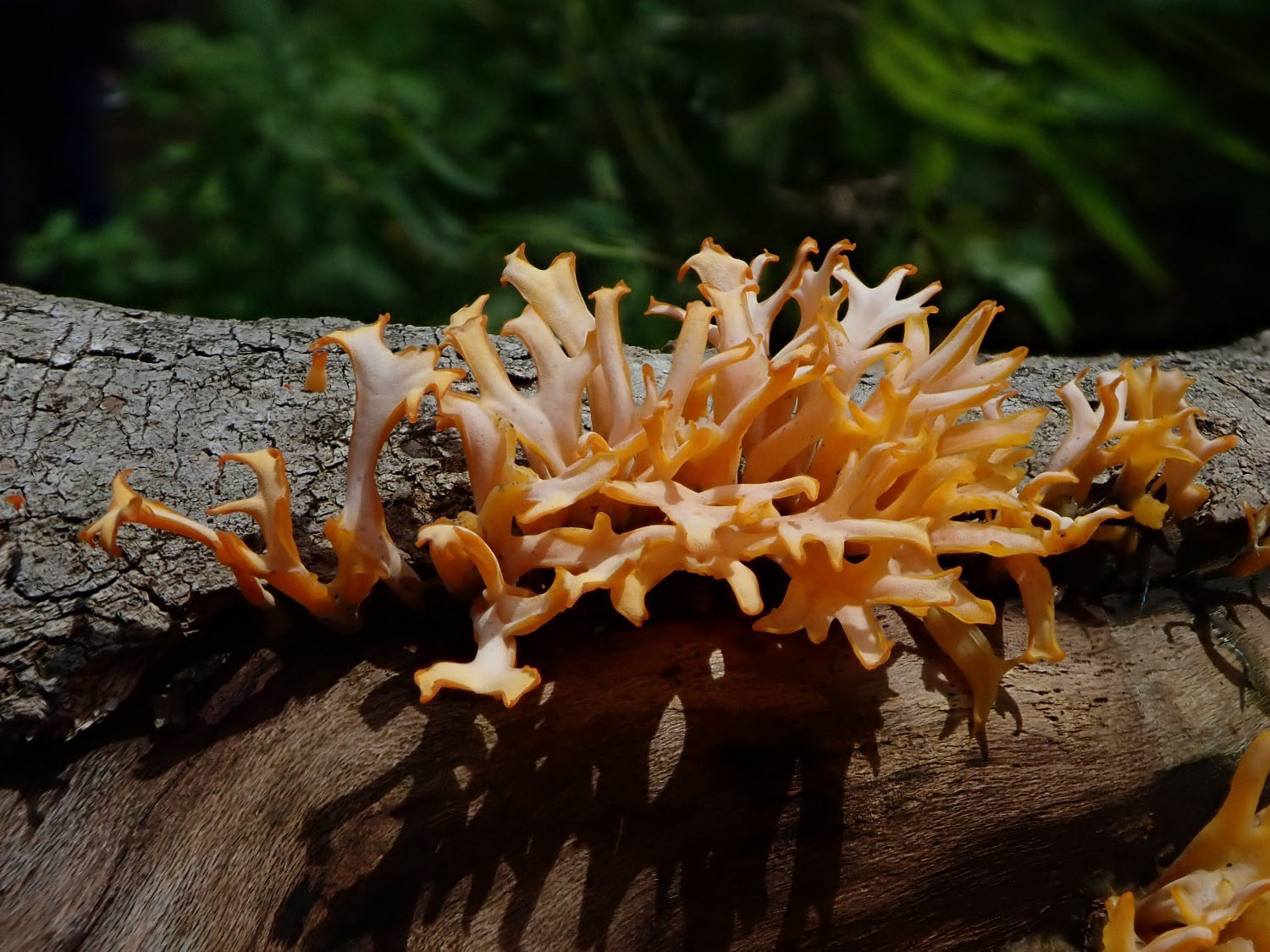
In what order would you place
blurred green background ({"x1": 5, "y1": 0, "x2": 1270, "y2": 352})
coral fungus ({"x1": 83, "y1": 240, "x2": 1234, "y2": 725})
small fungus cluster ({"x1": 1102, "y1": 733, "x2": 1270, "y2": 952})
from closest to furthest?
coral fungus ({"x1": 83, "y1": 240, "x2": 1234, "y2": 725}) → small fungus cluster ({"x1": 1102, "y1": 733, "x2": 1270, "y2": 952}) → blurred green background ({"x1": 5, "y1": 0, "x2": 1270, "y2": 352})

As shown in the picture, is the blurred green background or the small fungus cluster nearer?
the small fungus cluster

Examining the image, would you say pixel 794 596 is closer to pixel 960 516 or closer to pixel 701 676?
pixel 701 676

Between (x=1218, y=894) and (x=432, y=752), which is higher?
(x=432, y=752)


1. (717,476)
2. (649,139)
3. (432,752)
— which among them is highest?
(649,139)

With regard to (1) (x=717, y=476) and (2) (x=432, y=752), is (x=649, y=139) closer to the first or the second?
(1) (x=717, y=476)

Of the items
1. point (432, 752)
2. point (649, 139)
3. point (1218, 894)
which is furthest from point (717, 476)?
point (649, 139)

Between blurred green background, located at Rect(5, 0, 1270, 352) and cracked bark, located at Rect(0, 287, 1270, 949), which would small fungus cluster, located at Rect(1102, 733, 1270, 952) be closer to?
cracked bark, located at Rect(0, 287, 1270, 949)

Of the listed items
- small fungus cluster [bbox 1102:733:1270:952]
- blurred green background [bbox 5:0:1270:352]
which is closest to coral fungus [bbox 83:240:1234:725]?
small fungus cluster [bbox 1102:733:1270:952]

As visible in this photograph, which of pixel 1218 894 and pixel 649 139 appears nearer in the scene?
pixel 1218 894
